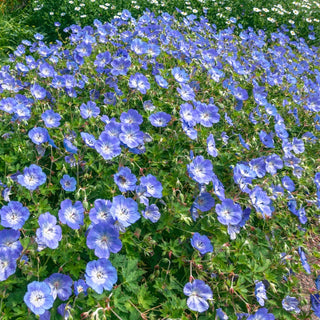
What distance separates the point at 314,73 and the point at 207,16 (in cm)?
291

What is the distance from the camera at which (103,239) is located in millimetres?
2043

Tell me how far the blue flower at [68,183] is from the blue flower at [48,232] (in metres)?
0.50

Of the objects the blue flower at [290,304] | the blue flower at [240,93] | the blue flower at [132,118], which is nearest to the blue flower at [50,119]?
the blue flower at [132,118]

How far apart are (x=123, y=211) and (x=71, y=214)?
1.10ft

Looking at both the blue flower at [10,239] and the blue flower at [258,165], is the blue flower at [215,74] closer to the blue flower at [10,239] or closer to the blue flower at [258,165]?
the blue flower at [258,165]

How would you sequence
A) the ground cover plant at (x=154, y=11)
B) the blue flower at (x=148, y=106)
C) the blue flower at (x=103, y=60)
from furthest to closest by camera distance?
the ground cover plant at (x=154, y=11) → the blue flower at (x=103, y=60) → the blue flower at (x=148, y=106)

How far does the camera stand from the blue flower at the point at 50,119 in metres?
2.93

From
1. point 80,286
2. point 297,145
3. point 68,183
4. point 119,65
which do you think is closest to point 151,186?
point 68,183

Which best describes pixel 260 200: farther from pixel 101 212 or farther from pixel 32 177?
pixel 32 177

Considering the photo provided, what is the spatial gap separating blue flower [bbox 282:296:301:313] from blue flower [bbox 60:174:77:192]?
1761 mm

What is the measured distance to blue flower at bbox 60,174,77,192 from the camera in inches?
102

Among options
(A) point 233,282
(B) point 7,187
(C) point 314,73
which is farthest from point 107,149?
(C) point 314,73

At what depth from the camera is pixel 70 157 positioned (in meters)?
2.79

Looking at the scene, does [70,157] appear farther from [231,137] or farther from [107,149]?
[231,137]
